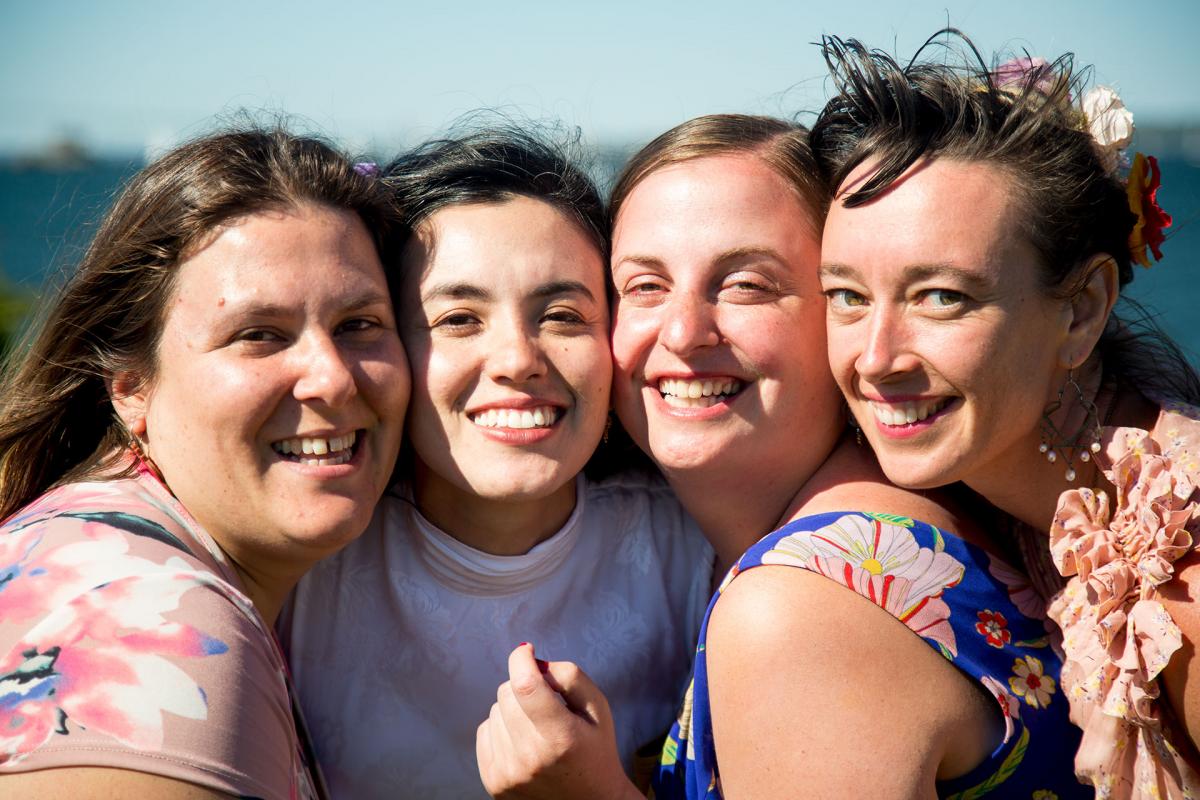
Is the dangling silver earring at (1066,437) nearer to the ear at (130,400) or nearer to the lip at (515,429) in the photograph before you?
the lip at (515,429)

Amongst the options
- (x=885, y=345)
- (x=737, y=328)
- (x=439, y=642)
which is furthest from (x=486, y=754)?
(x=885, y=345)

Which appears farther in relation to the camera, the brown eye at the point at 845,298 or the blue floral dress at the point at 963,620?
the brown eye at the point at 845,298

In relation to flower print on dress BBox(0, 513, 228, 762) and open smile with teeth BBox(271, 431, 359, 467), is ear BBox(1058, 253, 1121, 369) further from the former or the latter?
flower print on dress BBox(0, 513, 228, 762)

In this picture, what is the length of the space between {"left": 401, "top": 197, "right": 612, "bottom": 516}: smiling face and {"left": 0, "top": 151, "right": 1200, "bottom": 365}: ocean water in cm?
76

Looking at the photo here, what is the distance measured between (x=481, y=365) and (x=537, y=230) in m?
0.45

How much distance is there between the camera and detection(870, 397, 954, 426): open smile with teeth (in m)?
2.81

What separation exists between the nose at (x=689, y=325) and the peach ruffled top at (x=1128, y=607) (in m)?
1.04

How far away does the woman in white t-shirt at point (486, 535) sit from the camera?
10.9 feet

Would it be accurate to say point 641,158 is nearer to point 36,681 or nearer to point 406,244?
Answer: point 406,244

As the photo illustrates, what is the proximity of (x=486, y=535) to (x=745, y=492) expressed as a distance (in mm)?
815

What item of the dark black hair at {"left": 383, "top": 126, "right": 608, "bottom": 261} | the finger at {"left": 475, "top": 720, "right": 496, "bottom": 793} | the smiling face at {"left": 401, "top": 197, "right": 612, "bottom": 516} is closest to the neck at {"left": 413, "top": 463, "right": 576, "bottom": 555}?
the smiling face at {"left": 401, "top": 197, "right": 612, "bottom": 516}

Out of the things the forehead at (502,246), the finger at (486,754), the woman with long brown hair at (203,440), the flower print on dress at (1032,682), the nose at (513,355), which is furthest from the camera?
the forehead at (502,246)

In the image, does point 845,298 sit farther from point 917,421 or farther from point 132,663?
point 132,663

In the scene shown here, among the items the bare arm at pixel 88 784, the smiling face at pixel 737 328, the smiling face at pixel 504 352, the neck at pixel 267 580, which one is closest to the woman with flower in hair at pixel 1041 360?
the smiling face at pixel 737 328
